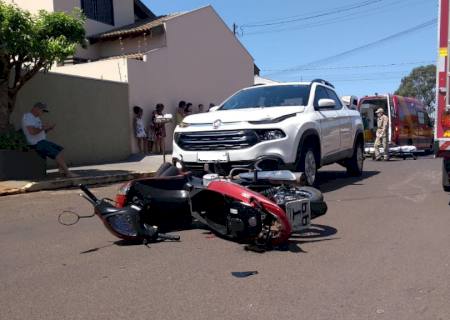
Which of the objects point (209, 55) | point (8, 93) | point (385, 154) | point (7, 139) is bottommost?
point (385, 154)

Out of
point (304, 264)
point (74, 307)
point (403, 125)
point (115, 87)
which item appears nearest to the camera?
point (74, 307)

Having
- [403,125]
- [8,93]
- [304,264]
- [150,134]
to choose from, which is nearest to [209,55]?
[150,134]

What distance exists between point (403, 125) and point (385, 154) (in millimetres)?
2347

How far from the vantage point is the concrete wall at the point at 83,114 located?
42.4 ft

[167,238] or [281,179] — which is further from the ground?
[281,179]

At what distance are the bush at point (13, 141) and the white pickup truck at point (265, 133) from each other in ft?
12.6

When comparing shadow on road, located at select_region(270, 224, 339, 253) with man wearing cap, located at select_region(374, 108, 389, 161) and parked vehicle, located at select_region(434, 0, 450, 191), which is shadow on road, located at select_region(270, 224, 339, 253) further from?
man wearing cap, located at select_region(374, 108, 389, 161)

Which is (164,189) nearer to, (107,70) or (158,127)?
(107,70)

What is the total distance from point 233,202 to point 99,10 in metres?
16.5

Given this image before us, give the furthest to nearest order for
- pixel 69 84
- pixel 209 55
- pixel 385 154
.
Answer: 1. pixel 209 55
2. pixel 385 154
3. pixel 69 84

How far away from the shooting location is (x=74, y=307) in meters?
3.79

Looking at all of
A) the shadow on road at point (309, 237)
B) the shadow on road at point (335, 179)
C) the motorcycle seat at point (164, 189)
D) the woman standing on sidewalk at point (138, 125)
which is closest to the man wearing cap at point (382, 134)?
the shadow on road at point (335, 179)

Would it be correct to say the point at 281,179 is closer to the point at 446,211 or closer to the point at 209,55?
the point at 446,211

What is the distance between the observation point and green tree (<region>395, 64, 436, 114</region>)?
177ft
